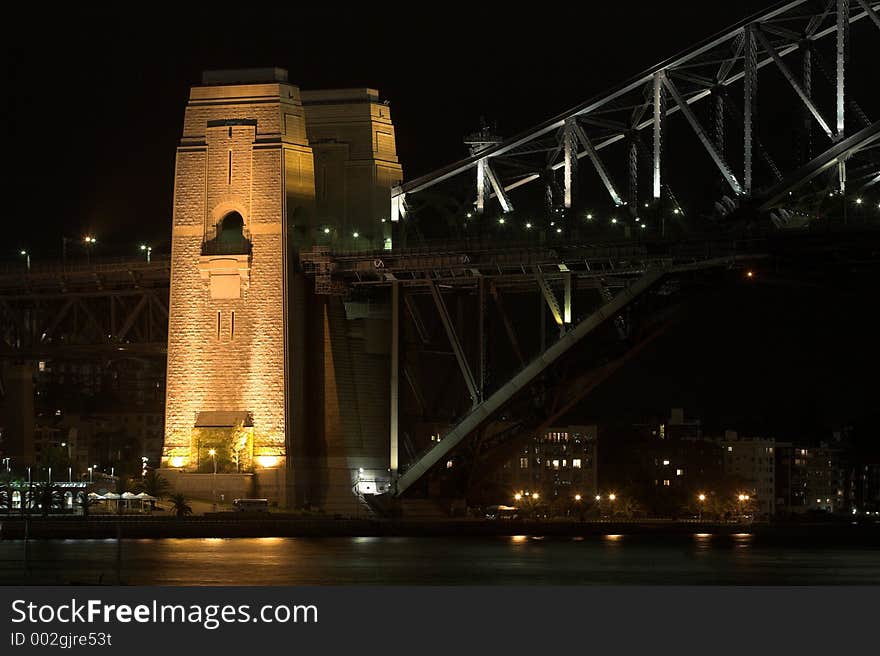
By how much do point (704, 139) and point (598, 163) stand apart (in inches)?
252

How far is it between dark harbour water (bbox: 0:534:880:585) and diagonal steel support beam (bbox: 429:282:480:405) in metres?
7.06

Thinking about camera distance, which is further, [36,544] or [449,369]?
[449,369]

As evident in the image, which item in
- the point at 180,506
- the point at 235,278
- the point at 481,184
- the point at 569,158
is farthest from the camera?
the point at 235,278

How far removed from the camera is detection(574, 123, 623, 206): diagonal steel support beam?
4466 inches

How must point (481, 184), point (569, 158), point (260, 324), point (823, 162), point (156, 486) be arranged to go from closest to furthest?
point (823, 162) < point (569, 158) < point (481, 184) < point (260, 324) < point (156, 486)

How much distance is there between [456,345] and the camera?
117938mm

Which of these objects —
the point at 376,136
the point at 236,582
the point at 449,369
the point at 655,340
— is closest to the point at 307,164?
the point at 376,136

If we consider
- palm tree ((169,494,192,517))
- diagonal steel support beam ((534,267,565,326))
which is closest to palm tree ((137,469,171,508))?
palm tree ((169,494,192,517))

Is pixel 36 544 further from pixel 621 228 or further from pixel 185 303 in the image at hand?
pixel 621 228

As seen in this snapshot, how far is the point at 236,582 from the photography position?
84625 mm

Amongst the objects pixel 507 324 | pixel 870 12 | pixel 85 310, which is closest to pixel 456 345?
pixel 507 324

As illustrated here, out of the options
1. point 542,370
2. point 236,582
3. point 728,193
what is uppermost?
point 728,193

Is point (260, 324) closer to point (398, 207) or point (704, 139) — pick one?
point (398, 207)

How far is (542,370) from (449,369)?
12.6 meters
